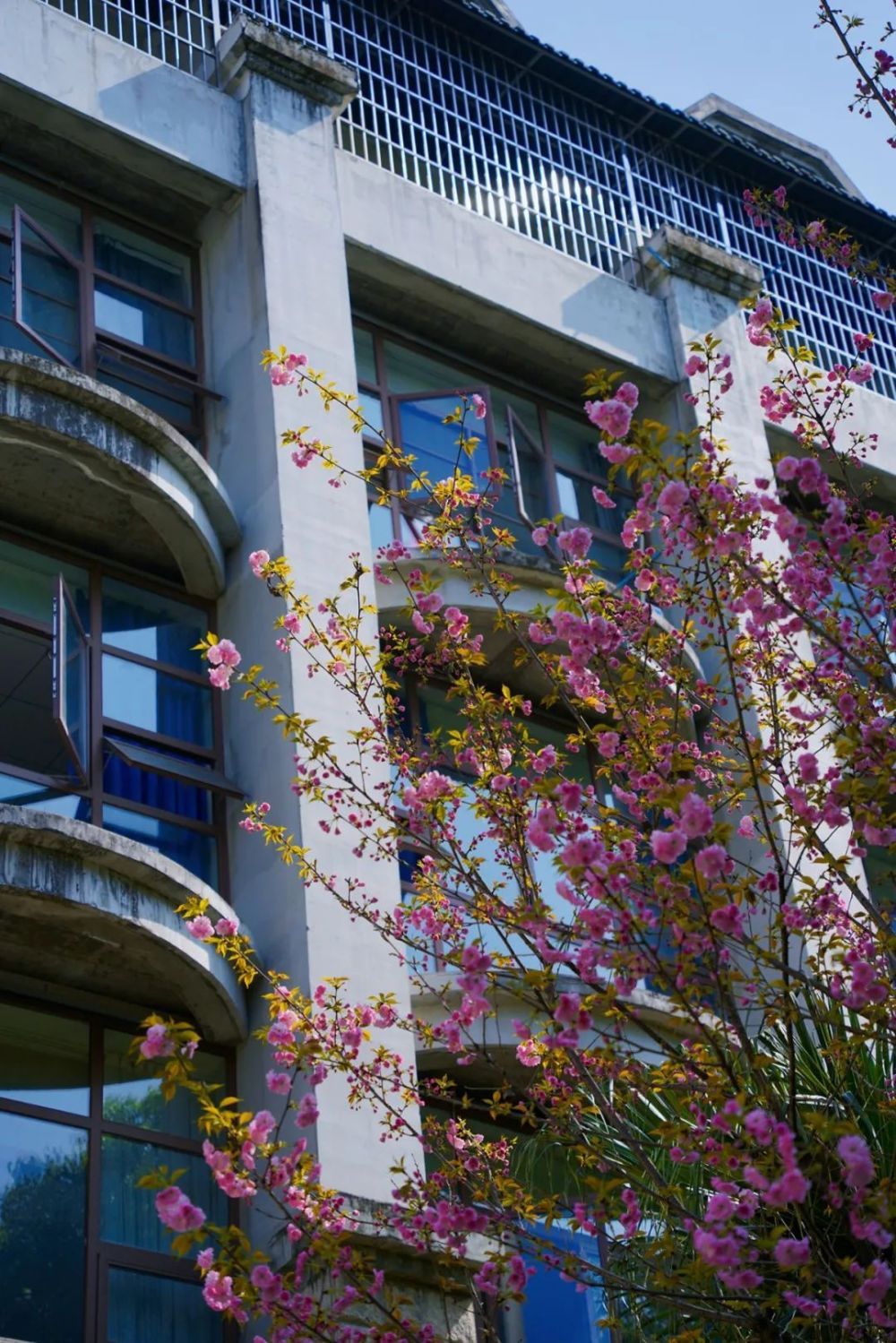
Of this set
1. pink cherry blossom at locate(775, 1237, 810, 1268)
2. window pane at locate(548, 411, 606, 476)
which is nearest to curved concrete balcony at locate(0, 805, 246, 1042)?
pink cherry blossom at locate(775, 1237, 810, 1268)

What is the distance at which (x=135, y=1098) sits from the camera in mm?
12336

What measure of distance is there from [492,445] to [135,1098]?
22.0ft

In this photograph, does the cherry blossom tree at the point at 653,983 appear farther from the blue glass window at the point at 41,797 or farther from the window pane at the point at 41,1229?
the blue glass window at the point at 41,797

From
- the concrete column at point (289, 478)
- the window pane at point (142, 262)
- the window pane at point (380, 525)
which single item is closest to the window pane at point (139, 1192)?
the concrete column at point (289, 478)

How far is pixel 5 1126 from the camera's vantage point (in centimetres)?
1167

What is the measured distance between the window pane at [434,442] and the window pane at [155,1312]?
24.0 ft

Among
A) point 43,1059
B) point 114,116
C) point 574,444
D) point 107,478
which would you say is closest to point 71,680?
point 107,478

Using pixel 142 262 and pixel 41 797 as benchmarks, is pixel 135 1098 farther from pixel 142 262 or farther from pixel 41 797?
pixel 142 262

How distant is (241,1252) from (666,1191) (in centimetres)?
169

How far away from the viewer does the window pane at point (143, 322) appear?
613 inches

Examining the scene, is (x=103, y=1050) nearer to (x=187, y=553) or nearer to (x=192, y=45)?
(x=187, y=553)

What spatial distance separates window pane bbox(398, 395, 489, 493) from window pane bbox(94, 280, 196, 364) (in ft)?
6.45

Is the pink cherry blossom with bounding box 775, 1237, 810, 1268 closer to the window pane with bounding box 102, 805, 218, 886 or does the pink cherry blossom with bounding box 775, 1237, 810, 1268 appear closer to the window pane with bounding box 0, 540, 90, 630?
the window pane with bounding box 102, 805, 218, 886

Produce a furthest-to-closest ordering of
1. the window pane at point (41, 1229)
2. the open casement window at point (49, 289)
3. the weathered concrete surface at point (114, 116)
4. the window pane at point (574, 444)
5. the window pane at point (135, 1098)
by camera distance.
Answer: the window pane at point (574, 444) < the weathered concrete surface at point (114, 116) < the open casement window at point (49, 289) < the window pane at point (135, 1098) < the window pane at point (41, 1229)
